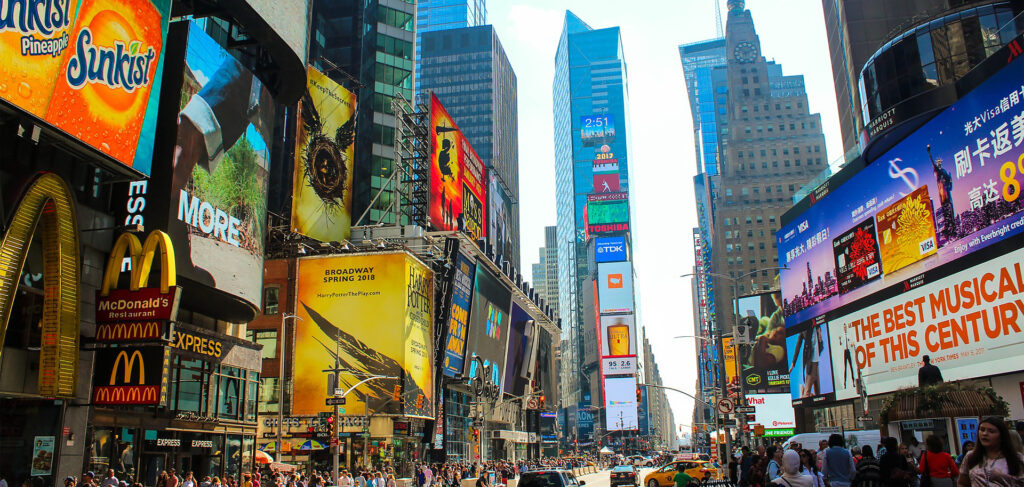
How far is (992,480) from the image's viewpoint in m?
6.59

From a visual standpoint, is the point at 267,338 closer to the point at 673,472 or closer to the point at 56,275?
the point at 673,472

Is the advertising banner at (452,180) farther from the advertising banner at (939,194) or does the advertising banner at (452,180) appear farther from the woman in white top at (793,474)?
the woman in white top at (793,474)

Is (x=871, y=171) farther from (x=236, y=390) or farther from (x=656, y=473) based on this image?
(x=236, y=390)

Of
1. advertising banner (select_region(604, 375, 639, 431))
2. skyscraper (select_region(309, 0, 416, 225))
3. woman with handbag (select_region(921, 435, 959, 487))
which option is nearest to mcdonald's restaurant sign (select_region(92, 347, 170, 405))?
woman with handbag (select_region(921, 435, 959, 487))

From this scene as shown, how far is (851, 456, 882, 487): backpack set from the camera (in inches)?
484

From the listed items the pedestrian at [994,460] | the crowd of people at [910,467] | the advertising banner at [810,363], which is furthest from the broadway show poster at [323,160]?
the pedestrian at [994,460]

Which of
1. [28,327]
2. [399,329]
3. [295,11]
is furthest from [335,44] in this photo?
[28,327]

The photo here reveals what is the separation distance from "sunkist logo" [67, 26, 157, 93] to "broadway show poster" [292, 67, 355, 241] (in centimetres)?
2991

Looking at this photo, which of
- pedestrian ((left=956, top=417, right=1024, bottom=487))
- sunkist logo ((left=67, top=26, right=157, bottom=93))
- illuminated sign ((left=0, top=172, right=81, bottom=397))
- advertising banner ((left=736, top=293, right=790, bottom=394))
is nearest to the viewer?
pedestrian ((left=956, top=417, right=1024, bottom=487))

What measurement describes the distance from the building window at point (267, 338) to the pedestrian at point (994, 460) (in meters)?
54.6

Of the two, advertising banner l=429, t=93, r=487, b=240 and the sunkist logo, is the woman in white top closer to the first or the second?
the sunkist logo

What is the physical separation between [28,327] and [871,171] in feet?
149

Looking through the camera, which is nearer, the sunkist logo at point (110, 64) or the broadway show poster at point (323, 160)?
the sunkist logo at point (110, 64)

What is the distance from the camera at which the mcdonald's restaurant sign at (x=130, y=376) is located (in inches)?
1029
